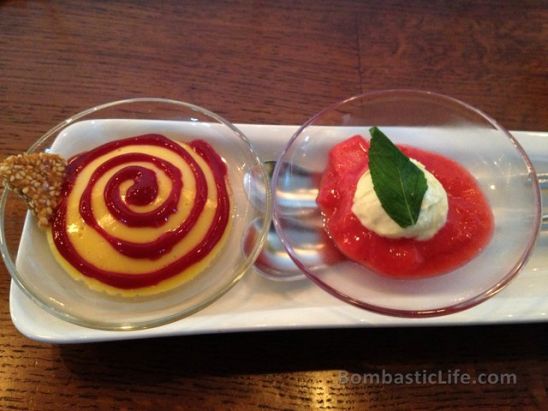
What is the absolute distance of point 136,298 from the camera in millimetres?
1072

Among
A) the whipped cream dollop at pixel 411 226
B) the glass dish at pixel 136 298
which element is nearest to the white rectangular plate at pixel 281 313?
the glass dish at pixel 136 298

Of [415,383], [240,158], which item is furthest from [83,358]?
[415,383]

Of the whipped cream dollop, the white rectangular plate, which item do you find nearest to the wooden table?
the white rectangular plate

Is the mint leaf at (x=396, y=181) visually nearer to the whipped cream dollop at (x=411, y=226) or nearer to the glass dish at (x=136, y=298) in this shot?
the whipped cream dollop at (x=411, y=226)

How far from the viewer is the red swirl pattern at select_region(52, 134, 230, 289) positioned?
1.07 metres

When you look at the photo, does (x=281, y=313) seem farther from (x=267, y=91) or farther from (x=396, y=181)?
(x=267, y=91)

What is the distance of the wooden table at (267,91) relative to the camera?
1.07 metres

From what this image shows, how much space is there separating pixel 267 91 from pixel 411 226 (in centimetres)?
77

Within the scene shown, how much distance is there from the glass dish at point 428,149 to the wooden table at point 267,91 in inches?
5.2

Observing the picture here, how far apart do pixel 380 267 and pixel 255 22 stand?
113 cm

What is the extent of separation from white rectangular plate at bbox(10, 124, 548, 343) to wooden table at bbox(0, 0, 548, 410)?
95mm

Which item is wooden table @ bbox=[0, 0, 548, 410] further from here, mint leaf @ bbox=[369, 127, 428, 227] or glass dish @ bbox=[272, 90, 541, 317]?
mint leaf @ bbox=[369, 127, 428, 227]

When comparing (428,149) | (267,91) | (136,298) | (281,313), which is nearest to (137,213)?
(136,298)

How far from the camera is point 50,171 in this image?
3.71 ft
